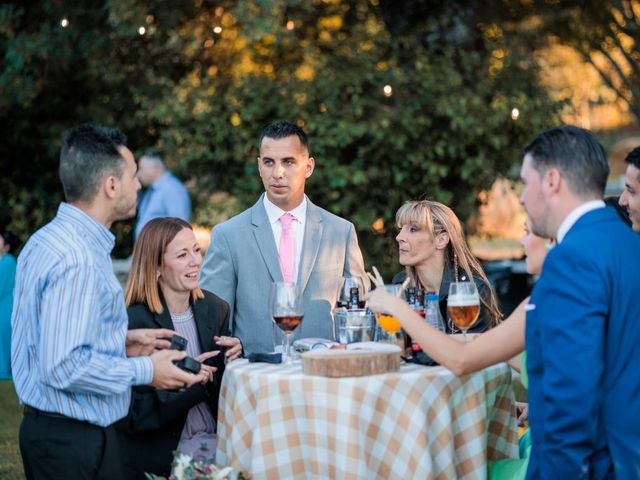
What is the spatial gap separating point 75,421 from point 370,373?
3.51 ft

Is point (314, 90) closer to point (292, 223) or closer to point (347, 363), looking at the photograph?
point (292, 223)

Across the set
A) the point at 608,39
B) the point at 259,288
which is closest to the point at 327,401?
the point at 259,288

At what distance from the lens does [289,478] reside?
3.62m

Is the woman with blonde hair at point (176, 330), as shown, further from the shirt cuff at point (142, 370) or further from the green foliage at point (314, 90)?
the green foliage at point (314, 90)

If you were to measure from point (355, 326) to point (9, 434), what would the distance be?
441cm

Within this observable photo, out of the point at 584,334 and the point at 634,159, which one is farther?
the point at 634,159

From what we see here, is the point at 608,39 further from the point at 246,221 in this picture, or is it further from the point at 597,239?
the point at 597,239

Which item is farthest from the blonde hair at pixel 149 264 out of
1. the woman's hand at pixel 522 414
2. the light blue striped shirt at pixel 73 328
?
the woman's hand at pixel 522 414

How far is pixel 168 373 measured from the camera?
11.3 feet

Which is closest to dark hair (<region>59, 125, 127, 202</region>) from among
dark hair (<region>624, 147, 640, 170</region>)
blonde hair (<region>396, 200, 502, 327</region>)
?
blonde hair (<region>396, 200, 502, 327</region>)

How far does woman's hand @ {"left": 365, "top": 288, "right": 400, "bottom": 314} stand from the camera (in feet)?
11.7

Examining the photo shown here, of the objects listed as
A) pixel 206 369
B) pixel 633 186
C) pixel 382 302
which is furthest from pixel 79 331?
pixel 633 186

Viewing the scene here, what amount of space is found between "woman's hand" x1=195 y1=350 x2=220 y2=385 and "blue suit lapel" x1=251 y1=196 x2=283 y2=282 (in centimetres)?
96

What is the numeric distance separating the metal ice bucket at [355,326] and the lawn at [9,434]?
3163mm
